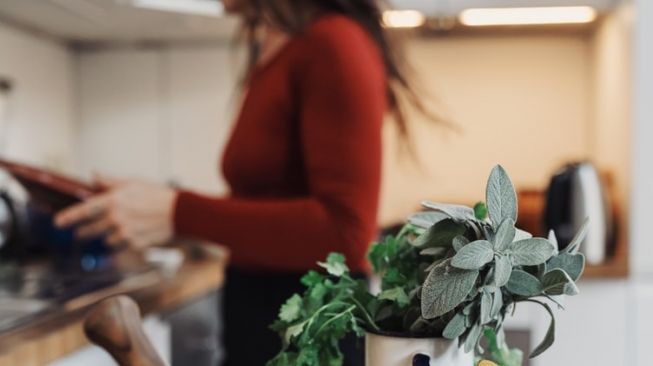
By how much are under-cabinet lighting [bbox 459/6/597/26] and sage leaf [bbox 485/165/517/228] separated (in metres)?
2.03

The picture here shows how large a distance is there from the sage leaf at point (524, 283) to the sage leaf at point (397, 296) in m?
0.07

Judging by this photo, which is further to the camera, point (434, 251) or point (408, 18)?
point (408, 18)

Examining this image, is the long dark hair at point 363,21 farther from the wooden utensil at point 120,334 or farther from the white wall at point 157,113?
the white wall at point 157,113

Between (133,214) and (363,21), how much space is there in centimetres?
39

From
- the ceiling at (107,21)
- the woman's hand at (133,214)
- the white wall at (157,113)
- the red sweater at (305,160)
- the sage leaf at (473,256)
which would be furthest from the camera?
the white wall at (157,113)

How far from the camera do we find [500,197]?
1.65 feet

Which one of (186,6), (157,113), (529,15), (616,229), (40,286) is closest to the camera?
(40,286)

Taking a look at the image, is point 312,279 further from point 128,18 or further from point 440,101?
point 440,101

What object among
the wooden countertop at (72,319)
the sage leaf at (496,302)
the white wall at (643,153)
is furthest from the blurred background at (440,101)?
the sage leaf at (496,302)

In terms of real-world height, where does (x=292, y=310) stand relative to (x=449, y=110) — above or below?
below

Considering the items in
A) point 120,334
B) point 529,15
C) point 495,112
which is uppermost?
point 529,15

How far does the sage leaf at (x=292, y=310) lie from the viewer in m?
0.58

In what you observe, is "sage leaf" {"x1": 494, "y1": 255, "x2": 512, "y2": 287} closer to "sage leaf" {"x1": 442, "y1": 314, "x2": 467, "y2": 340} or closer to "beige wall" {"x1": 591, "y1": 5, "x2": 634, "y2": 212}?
"sage leaf" {"x1": 442, "y1": 314, "x2": 467, "y2": 340}

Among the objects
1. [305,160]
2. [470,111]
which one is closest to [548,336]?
[305,160]
